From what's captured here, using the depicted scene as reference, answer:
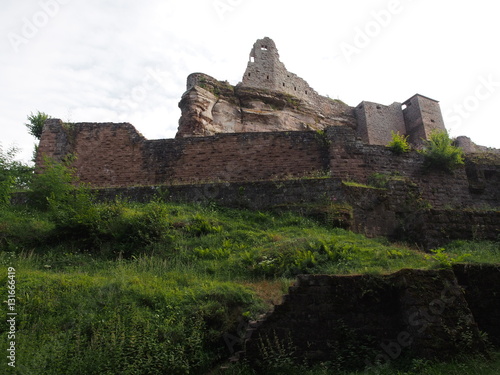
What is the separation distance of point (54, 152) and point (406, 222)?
40.2ft

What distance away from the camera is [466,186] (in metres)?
15.0

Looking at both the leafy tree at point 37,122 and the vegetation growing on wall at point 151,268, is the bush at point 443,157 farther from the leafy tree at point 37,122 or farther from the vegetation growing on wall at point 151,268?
the leafy tree at point 37,122

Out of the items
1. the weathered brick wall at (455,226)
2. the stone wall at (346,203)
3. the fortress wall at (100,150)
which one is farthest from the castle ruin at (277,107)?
the weathered brick wall at (455,226)

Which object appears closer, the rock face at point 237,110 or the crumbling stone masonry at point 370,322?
the crumbling stone masonry at point 370,322

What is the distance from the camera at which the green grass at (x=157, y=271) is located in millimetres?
5914

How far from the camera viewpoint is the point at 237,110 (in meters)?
21.8

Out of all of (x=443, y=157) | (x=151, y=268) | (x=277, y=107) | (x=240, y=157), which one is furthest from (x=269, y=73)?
(x=151, y=268)

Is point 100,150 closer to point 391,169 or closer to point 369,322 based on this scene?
point 391,169

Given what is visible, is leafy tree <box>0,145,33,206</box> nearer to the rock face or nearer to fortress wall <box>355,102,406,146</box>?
the rock face

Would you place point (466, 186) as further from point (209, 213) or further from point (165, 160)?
point (165, 160)

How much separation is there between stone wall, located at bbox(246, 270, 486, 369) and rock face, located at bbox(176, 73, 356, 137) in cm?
1394

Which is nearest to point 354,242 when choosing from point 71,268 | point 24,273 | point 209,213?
point 209,213

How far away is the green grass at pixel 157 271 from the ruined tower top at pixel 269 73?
13.1 meters

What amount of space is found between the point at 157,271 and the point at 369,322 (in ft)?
13.7
